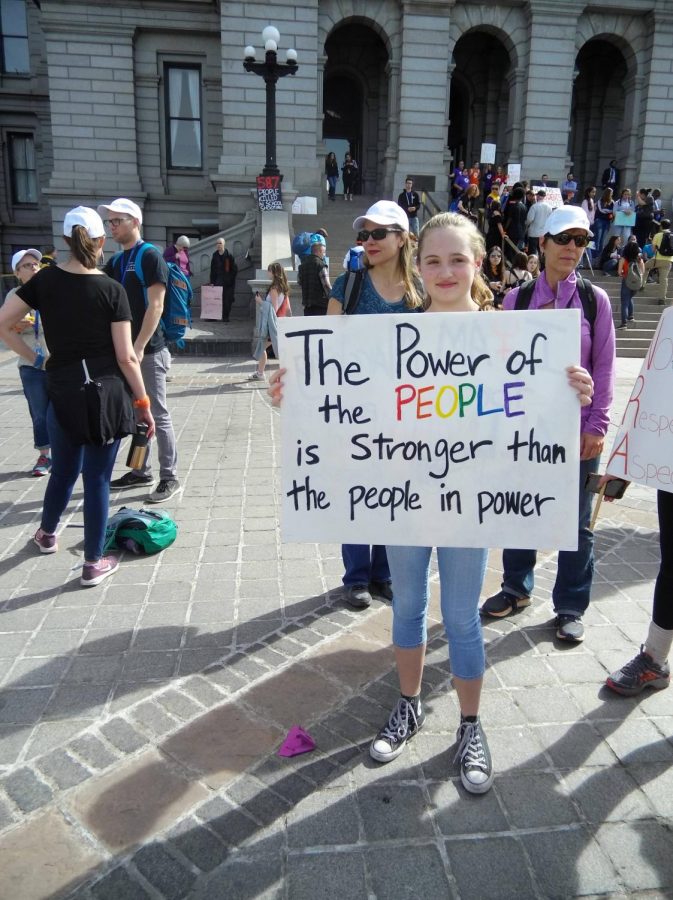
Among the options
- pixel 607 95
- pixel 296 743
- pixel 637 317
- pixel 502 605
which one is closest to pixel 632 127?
Result: pixel 607 95

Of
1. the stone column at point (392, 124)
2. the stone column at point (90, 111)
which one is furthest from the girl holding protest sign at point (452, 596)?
the stone column at point (90, 111)

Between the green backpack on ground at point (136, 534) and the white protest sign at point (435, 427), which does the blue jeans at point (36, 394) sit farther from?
the white protest sign at point (435, 427)

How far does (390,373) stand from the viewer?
8.07 ft

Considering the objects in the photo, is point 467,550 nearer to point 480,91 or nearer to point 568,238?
point 568,238

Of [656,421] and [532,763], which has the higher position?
[656,421]

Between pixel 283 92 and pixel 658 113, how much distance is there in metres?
12.6

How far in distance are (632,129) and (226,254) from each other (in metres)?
16.1

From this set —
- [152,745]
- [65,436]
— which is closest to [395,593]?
[152,745]

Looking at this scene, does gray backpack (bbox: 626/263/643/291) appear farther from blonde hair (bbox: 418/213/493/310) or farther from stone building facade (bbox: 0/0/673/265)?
blonde hair (bbox: 418/213/493/310)

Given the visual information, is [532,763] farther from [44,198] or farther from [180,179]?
[44,198]

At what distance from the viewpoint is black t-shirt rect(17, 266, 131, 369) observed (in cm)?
362

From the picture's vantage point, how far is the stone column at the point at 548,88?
22172 millimetres

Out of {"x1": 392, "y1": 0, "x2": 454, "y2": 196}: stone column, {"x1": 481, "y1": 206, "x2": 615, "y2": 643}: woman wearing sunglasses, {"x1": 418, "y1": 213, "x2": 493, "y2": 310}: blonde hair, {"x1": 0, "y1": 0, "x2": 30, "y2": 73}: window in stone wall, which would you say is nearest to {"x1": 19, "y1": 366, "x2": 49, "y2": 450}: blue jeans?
{"x1": 481, "y1": 206, "x2": 615, "y2": 643}: woman wearing sunglasses

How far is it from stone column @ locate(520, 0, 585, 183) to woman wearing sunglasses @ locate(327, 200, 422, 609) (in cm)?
2191
